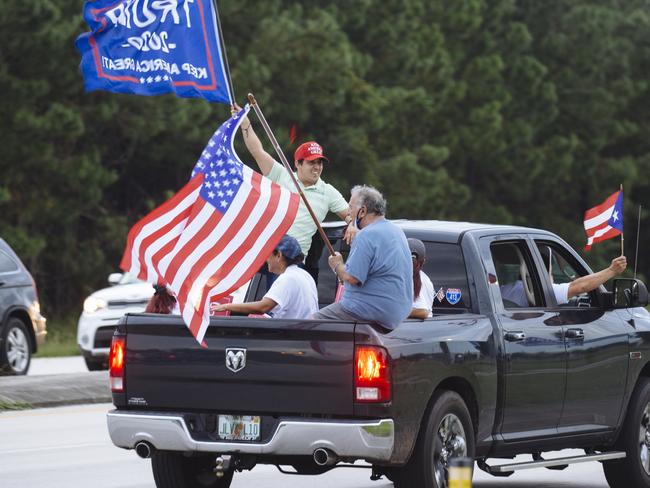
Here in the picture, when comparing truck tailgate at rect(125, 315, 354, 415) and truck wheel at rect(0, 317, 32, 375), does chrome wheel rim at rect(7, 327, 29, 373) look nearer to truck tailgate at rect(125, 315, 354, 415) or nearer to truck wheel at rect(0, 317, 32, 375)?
truck wheel at rect(0, 317, 32, 375)

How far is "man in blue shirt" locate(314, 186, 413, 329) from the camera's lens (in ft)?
29.9

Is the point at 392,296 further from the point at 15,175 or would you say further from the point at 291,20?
the point at 291,20

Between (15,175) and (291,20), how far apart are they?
11398 millimetres

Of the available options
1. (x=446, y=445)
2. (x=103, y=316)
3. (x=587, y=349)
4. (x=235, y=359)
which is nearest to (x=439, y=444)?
(x=446, y=445)

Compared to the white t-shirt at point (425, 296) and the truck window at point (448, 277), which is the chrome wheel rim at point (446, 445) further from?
the truck window at point (448, 277)

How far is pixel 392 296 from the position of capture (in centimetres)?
914

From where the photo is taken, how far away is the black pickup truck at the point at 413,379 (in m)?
8.74

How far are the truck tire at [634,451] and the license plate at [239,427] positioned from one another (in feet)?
11.1

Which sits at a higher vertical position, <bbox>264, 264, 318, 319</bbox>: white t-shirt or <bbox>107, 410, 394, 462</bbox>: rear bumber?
<bbox>264, 264, 318, 319</bbox>: white t-shirt

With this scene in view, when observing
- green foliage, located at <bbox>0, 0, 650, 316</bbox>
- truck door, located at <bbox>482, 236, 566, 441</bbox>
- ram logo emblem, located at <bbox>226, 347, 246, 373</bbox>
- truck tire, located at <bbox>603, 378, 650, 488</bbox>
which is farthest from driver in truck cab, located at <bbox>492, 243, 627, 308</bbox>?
green foliage, located at <bbox>0, 0, 650, 316</bbox>

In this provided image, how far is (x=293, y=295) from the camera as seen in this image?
9.80 meters

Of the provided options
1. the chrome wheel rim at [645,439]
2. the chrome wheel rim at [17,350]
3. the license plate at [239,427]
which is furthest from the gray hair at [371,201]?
the chrome wheel rim at [17,350]

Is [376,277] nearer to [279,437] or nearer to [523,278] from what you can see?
[279,437]

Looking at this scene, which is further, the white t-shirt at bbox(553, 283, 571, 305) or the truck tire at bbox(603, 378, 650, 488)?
the truck tire at bbox(603, 378, 650, 488)
